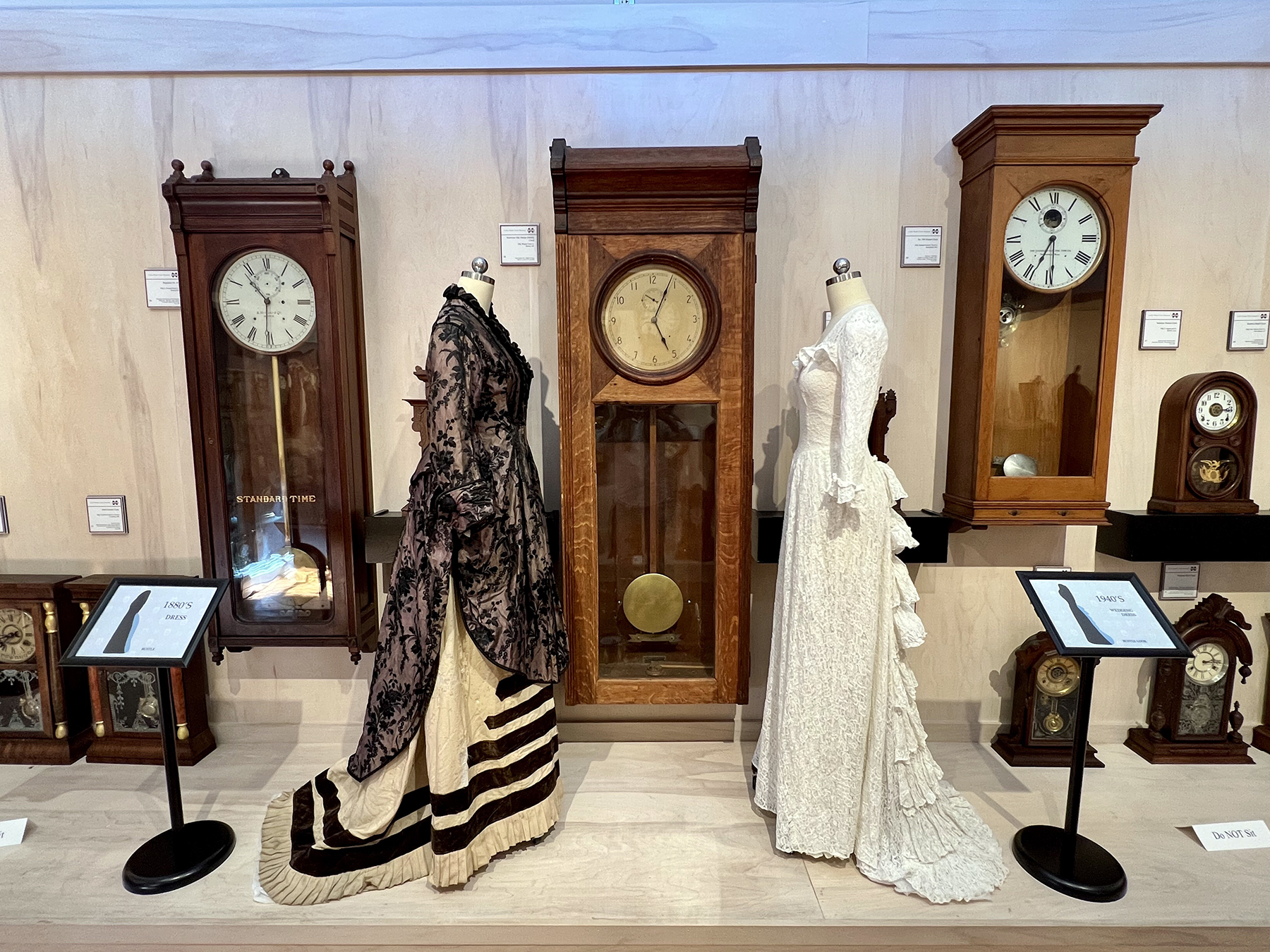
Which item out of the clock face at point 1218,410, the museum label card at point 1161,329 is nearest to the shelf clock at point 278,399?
the museum label card at point 1161,329

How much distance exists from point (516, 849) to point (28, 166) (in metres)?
2.74

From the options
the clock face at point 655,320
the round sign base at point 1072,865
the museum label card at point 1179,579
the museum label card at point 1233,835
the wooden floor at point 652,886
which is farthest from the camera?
the museum label card at point 1179,579

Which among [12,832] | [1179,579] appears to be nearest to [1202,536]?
[1179,579]

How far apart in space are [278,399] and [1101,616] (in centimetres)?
247

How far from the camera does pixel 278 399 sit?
6.72 feet

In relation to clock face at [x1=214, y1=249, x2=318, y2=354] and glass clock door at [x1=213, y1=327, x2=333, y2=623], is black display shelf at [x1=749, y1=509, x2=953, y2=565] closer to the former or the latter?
glass clock door at [x1=213, y1=327, x2=333, y2=623]

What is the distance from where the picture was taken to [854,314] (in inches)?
63.6

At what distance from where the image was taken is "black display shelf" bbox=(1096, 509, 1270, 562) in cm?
206

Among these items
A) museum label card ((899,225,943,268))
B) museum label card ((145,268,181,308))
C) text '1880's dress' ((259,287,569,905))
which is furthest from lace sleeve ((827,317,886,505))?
museum label card ((145,268,181,308))

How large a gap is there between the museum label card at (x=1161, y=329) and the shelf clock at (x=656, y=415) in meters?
1.45

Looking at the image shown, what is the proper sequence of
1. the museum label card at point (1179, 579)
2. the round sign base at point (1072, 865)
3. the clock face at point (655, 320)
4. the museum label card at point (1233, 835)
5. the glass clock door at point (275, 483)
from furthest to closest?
the museum label card at point (1179, 579) → the glass clock door at point (275, 483) → the clock face at point (655, 320) → the museum label card at point (1233, 835) → the round sign base at point (1072, 865)

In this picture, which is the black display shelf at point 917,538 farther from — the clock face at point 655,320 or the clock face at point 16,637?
the clock face at point 16,637

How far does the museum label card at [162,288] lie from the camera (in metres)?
2.14
